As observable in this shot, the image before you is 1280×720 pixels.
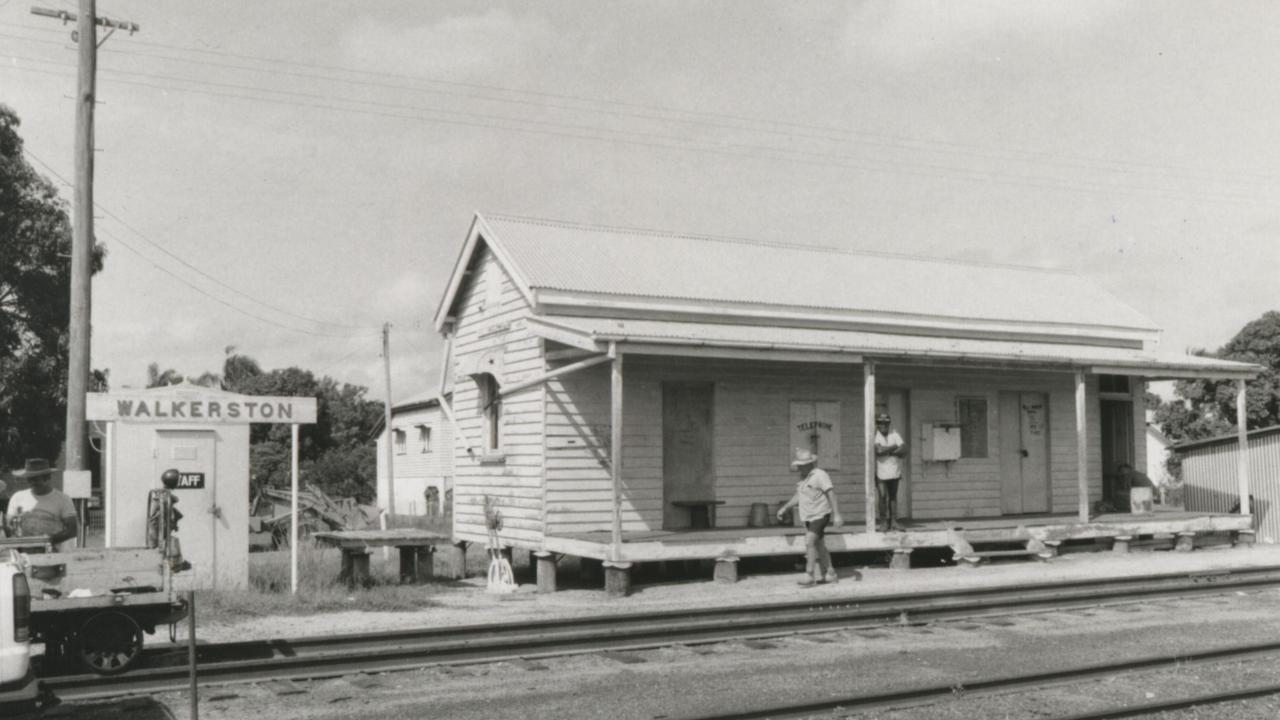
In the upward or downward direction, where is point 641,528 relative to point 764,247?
downward

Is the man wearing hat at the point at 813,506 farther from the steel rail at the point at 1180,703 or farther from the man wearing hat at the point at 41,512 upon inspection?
the man wearing hat at the point at 41,512

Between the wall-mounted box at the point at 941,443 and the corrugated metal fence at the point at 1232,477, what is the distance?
22.7 feet

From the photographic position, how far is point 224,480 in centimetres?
1398

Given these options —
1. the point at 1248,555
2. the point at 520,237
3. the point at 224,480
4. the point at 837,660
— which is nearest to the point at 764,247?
the point at 520,237

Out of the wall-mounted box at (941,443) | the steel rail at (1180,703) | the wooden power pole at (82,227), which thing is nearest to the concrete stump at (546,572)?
the wooden power pole at (82,227)

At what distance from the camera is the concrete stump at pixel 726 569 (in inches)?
606

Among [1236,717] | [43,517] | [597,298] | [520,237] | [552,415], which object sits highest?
[520,237]

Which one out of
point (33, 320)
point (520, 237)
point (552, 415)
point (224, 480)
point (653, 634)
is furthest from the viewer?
point (33, 320)

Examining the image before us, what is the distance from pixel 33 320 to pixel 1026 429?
23.8 m

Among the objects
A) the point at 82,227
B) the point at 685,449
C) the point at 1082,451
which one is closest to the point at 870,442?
the point at 685,449

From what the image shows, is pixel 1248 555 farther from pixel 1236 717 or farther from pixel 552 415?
pixel 1236 717

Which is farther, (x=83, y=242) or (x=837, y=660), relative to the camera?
(x=83, y=242)

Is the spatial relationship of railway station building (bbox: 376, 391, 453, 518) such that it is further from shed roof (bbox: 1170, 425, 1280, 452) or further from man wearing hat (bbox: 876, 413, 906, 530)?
man wearing hat (bbox: 876, 413, 906, 530)

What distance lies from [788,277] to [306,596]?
10.1 metres
